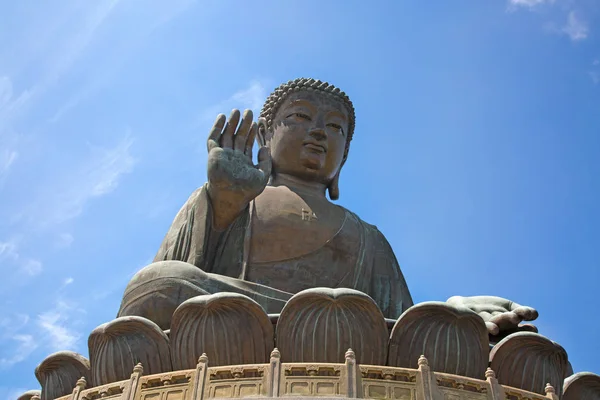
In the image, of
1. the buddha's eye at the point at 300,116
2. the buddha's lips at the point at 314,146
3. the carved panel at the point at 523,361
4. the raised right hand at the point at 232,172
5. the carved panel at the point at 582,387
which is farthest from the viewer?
the buddha's eye at the point at 300,116

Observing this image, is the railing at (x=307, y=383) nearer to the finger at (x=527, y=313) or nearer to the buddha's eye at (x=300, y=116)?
the finger at (x=527, y=313)

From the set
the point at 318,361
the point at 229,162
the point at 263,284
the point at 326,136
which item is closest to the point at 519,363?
the point at 318,361

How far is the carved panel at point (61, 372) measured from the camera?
8.11 metres

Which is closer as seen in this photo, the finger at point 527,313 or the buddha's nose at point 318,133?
the finger at point 527,313

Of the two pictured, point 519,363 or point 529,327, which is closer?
point 519,363

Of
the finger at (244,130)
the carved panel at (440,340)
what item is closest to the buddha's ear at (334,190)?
the finger at (244,130)

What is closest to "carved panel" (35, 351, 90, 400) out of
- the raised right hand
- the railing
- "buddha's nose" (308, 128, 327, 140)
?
the railing

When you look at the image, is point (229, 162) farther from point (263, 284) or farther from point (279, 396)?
point (279, 396)

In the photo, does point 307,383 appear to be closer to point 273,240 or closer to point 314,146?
point 273,240

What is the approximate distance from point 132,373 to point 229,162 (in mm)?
3071

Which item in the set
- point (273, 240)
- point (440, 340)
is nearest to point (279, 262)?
point (273, 240)

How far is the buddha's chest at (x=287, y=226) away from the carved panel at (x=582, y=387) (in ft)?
10.8

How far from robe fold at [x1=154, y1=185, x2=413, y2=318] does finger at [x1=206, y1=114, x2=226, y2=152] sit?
514 mm

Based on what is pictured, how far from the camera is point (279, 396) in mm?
7047
